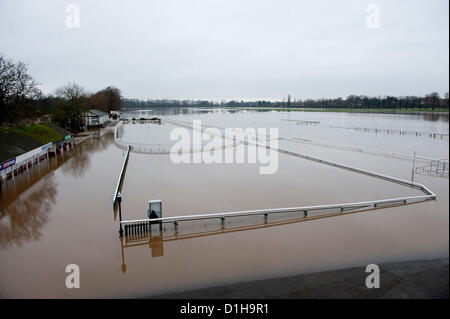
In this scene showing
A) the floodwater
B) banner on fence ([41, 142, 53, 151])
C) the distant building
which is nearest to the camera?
the floodwater

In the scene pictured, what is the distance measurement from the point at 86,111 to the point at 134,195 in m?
37.1

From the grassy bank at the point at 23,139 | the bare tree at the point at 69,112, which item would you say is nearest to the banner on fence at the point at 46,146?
the grassy bank at the point at 23,139

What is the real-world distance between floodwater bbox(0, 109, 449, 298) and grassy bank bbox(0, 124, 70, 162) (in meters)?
1.53

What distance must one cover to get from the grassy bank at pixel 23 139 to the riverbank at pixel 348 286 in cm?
1390

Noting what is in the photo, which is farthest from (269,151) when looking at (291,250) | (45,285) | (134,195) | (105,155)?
(45,285)

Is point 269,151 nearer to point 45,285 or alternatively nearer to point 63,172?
point 63,172

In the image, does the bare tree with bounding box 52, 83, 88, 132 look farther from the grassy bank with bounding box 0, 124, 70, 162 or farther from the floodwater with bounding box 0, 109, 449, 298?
the floodwater with bounding box 0, 109, 449, 298

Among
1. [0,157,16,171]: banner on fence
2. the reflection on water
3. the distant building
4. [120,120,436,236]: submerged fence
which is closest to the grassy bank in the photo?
[0,157,16,171]: banner on fence

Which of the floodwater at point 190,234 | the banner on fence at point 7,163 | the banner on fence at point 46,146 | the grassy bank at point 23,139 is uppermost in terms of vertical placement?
the grassy bank at point 23,139

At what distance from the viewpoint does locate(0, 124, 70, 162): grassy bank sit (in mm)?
15844

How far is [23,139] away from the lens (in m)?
18.9

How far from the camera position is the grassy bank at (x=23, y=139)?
1584cm

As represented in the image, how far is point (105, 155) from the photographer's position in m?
24.1

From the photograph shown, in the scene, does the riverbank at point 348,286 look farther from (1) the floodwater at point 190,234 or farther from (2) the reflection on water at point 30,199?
(2) the reflection on water at point 30,199
